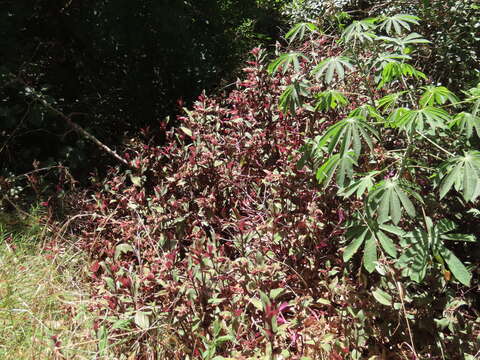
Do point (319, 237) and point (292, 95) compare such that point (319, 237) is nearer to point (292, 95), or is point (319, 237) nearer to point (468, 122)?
point (292, 95)

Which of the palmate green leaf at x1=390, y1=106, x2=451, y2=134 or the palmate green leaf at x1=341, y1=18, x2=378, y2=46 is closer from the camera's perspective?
the palmate green leaf at x1=390, y1=106, x2=451, y2=134

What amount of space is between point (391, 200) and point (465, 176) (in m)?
0.26

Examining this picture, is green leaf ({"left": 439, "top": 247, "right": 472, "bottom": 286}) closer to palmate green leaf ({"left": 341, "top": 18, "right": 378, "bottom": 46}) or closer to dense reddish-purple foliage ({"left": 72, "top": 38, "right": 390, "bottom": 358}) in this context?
dense reddish-purple foliage ({"left": 72, "top": 38, "right": 390, "bottom": 358})

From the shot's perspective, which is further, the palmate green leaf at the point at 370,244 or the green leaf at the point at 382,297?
the green leaf at the point at 382,297

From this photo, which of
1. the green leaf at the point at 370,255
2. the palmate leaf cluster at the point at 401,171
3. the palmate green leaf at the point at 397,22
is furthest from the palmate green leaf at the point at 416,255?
the palmate green leaf at the point at 397,22

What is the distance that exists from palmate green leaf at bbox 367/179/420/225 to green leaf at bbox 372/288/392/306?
38 cm

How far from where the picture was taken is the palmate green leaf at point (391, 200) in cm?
163

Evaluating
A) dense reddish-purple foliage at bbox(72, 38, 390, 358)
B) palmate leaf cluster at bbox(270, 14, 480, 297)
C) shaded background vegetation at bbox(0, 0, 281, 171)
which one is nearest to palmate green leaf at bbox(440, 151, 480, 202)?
palmate leaf cluster at bbox(270, 14, 480, 297)

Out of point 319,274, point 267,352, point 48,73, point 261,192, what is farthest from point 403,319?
point 48,73

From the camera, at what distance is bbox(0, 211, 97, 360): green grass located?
2010 millimetres

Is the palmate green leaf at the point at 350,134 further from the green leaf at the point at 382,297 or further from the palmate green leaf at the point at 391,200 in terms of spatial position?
the green leaf at the point at 382,297

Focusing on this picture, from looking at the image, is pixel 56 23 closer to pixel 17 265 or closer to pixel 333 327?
pixel 17 265

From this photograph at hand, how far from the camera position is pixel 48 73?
3.83 meters

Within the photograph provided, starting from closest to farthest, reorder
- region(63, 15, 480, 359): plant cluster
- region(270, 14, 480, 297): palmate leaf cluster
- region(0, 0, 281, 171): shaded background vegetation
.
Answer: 1. region(270, 14, 480, 297): palmate leaf cluster
2. region(63, 15, 480, 359): plant cluster
3. region(0, 0, 281, 171): shaded background vegetation
